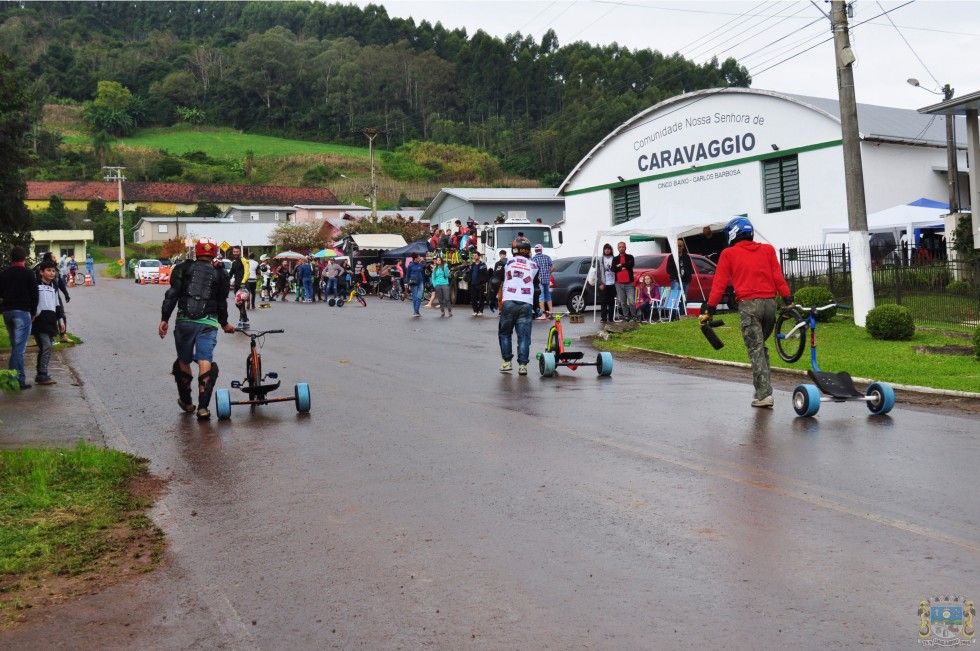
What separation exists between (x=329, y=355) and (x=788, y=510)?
43.4 feet

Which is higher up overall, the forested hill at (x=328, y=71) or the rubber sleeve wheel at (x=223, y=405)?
the forested hill at (x=328, y=71)

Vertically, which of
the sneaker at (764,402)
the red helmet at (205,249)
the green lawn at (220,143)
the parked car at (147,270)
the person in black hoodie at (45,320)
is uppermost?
the green lawn at (220,143)

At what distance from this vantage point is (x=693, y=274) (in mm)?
27109

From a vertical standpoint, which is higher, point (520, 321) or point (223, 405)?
point (520, 321)

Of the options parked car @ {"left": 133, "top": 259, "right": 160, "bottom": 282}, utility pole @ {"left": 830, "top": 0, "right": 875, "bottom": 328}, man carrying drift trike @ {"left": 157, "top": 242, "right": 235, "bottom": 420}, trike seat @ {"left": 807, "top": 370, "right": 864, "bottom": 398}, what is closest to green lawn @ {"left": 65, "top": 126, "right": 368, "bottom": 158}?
parked car @ {"left": 133, "top": 259, "right": 160, "bottom": 282}

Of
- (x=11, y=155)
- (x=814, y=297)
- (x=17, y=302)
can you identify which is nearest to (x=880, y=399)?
(x=814, y=297)

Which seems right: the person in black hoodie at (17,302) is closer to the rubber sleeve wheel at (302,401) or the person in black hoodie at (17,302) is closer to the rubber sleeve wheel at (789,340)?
the rubber sleeve wheel at (302,401)

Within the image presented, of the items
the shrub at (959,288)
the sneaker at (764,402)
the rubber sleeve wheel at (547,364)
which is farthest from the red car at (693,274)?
the sneaker at (764,402)

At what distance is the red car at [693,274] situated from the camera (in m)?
27.2

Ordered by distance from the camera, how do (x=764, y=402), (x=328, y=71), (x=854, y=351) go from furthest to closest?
(x=328, y=71), (x=854, y=351), (x=764, y=402)

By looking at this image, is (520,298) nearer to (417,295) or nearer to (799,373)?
(799,373)

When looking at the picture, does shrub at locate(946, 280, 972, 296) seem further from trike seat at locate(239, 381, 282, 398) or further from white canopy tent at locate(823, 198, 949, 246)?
trike seat at locate(239, 381, 282, 398)

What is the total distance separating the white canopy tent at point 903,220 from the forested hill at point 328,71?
60.1 meters

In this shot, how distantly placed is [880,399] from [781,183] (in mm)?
27408
